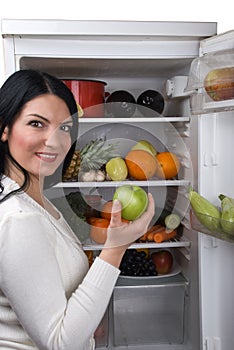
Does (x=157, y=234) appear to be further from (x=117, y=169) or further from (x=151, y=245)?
(x=117, y=169)

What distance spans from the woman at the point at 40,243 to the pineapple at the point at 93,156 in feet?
0.72

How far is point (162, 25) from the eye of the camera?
1631mm

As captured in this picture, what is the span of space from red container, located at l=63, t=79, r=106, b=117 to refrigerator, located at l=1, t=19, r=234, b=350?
0.11ft

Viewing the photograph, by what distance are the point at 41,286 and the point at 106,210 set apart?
20.9 inches

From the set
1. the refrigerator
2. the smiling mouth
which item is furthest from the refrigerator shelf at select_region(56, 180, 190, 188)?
the smiling mouth

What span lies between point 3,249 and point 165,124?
928mm

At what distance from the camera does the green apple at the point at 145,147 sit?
163cm

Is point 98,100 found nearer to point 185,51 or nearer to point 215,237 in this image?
point 185,51

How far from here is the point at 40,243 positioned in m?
1.07

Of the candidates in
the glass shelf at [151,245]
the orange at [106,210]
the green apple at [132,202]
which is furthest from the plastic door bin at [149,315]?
the green apple at [132,202]

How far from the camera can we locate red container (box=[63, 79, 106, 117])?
1.75 meters

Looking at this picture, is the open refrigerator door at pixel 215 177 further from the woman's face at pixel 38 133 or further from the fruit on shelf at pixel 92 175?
the woman's face at pixel 38 133

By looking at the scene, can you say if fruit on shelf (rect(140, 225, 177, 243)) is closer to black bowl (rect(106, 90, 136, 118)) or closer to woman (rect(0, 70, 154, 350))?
black bowl (rect(106, 90, 136, 118))

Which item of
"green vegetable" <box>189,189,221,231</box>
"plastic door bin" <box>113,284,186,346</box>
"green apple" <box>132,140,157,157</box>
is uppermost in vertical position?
"green apple" <box>132,140,157,157</box>
